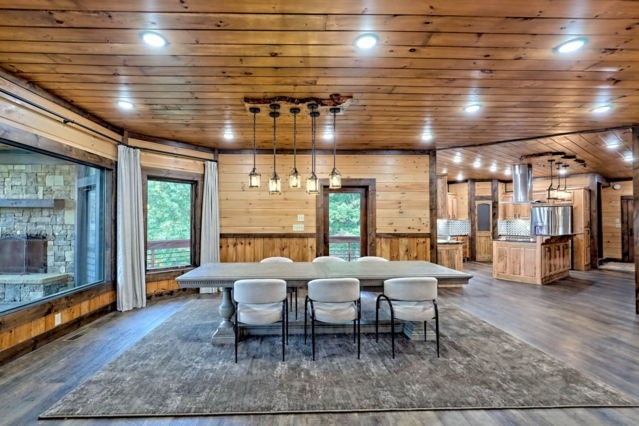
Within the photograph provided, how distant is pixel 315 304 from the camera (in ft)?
10.5

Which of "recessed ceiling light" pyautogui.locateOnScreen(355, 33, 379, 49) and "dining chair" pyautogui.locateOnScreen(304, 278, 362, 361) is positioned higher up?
"recessed ceiling light" pyautogui.locateOnScreen(355, 33, 379, 49)

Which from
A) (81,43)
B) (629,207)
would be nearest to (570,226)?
(629,207)

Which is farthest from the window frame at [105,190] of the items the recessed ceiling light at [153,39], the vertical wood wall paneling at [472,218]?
the vertical wood wall paneling at [472,218]

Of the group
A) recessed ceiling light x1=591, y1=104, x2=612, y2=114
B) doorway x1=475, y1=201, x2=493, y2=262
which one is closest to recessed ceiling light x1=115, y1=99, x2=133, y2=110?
recessed ceiling light x1=591, y1=104, x2=612, y2=114

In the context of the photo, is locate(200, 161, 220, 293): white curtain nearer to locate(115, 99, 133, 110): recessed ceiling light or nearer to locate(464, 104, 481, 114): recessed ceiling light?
locate(115, 99, 133, 110): recessed ceiling light

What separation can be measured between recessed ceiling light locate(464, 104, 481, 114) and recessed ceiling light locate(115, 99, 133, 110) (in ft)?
12.7

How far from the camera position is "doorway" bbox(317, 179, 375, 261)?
6047 millimetres

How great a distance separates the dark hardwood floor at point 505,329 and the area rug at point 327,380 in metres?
0.09

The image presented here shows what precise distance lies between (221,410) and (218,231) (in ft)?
12.8

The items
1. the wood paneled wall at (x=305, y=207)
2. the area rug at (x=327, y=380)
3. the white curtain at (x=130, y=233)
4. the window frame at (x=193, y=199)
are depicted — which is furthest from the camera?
the wood paneled wall at (x=305, y=207)

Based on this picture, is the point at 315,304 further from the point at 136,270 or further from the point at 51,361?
the point at 136,270

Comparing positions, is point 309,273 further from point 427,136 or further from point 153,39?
point 427,136

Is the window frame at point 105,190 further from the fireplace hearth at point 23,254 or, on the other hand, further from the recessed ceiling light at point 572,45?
the recessed ceiling light at point 572,45

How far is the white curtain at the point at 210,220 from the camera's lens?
5.62 m
